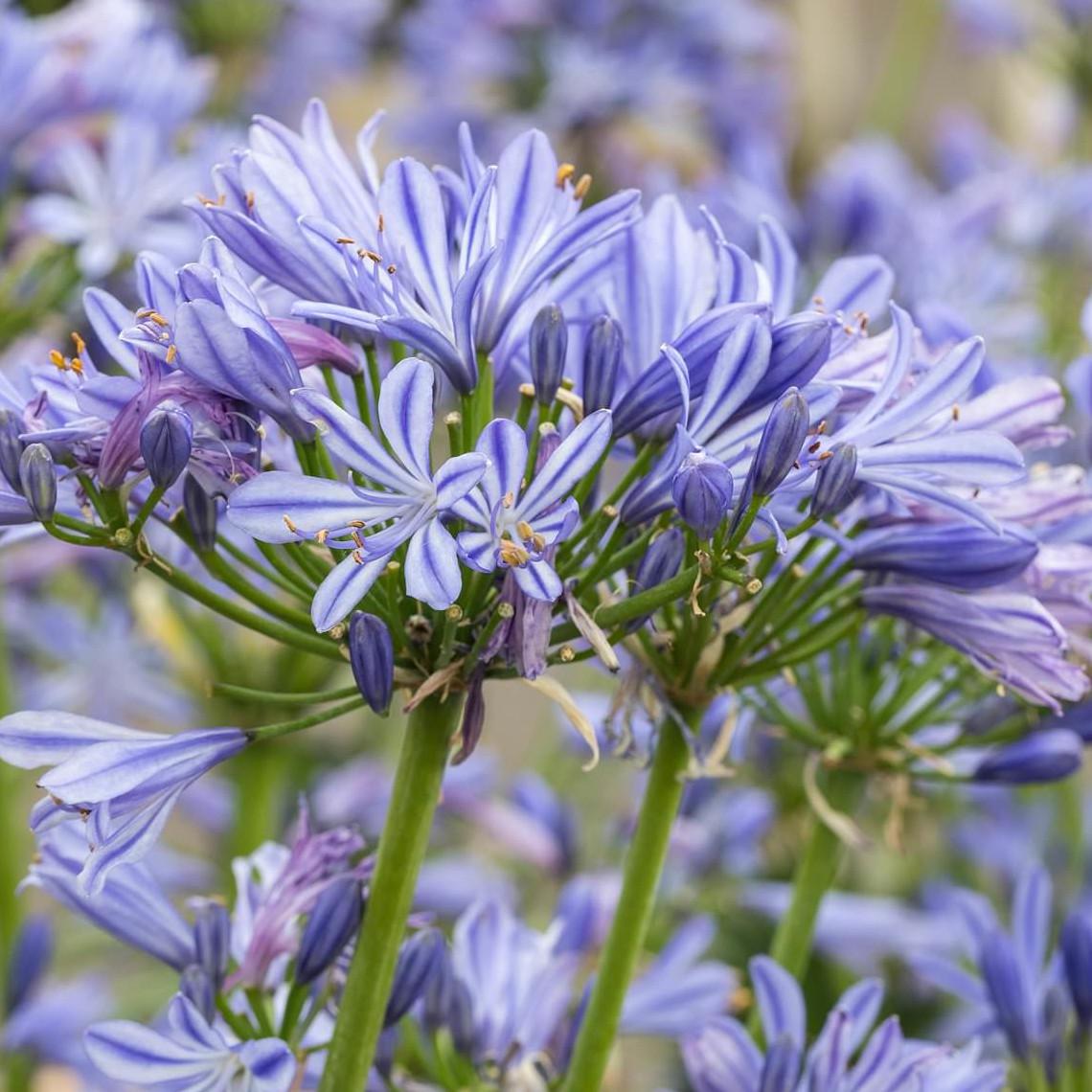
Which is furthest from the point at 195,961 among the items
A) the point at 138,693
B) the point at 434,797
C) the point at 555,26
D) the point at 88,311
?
the point at 555,26

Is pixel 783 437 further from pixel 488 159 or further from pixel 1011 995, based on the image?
pixel 488 159

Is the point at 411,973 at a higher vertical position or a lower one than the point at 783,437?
lower

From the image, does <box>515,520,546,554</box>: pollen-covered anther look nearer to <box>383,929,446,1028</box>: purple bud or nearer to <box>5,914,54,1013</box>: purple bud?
<box>383,929,446,1028</box>: purple bud

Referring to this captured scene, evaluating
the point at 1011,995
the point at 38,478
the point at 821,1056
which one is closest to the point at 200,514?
the point at 38,478

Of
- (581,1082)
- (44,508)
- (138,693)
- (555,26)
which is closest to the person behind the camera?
(44,508)

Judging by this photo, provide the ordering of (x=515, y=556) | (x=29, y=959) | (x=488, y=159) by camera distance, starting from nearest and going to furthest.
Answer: (x=515, y=556), (x=29, y=959), (x=488, y=159)

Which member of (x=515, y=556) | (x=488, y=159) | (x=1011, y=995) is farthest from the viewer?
(x=488, y=159)

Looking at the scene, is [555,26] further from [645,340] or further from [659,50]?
[645,340]
